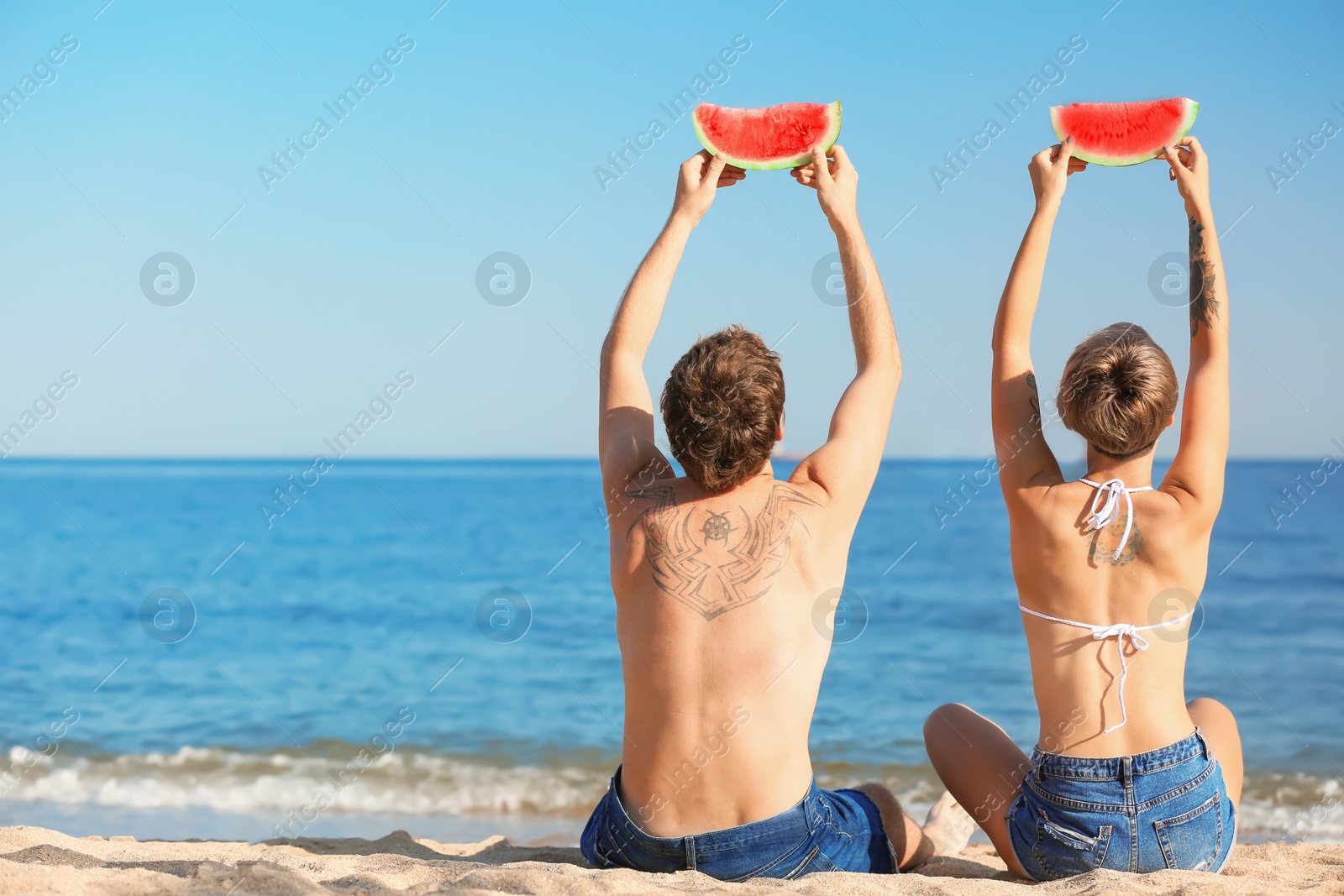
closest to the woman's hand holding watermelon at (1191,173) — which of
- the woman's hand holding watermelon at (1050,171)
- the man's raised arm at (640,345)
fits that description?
the woman's hand holding watermelon at (1050,171)

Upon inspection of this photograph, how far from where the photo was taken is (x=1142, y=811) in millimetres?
3266

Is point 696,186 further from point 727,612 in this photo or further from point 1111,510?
point 1111,510

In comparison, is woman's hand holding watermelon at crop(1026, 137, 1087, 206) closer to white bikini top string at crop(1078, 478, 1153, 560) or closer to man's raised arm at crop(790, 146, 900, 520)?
man's raised arm at crop(790, 146, 900, 520)

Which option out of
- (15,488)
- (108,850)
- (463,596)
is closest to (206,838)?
(108,850)

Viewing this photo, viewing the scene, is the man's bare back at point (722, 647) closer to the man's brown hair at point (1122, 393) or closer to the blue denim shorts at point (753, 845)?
the blue denim shorts at point (753, 845)

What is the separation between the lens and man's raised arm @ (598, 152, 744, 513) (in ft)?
11.4

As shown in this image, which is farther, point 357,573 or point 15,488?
point 15,488

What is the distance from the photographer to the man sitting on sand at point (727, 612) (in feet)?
10.0

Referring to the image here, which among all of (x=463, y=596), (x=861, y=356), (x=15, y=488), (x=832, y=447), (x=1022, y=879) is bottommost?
(x=1022, y=879)

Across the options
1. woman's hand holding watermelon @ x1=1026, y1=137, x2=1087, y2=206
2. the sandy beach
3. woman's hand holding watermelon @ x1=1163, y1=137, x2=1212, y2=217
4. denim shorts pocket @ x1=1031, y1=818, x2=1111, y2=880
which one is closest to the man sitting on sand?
the sandy beach

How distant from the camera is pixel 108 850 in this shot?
3.96m

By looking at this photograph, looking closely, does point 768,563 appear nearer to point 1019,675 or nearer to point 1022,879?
point 1022,879

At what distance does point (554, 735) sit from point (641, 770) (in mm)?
5546

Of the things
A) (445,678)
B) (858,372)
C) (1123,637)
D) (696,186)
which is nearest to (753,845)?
(1123,637)
